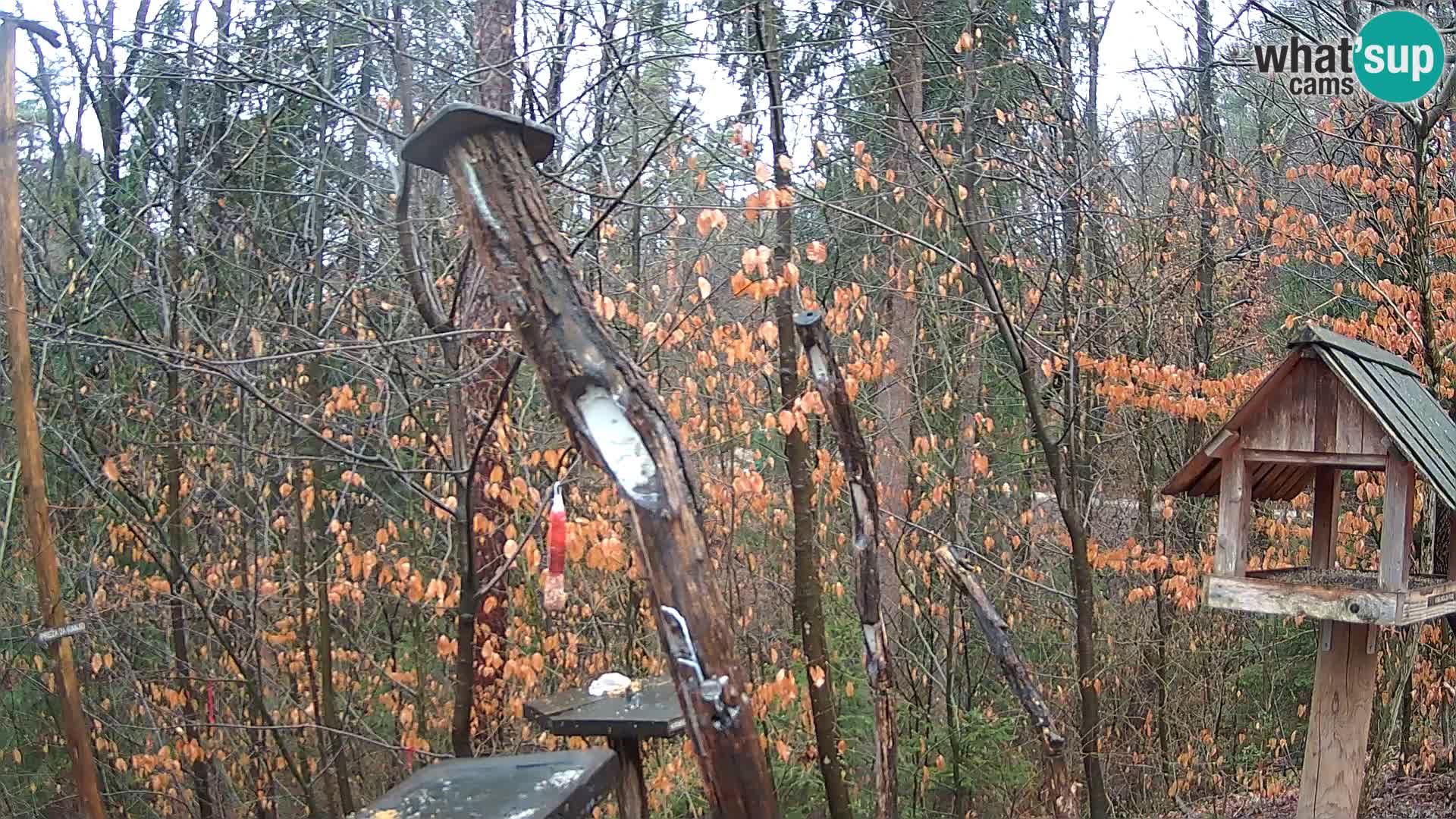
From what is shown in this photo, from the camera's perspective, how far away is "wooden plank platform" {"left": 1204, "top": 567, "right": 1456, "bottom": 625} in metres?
3.57

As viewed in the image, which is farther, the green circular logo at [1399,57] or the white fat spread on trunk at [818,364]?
the green circular logo at [1399,57]

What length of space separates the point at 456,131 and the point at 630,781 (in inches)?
87.7

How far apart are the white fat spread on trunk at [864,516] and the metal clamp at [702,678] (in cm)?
167

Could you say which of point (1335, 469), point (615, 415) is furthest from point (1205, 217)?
point (615, 415)

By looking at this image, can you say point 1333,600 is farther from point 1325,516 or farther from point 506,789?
point 506,789

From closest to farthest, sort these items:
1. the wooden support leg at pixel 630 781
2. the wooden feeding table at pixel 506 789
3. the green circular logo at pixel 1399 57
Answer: the wooden feeding table at pixel 506 789
the wooden support leg at pixel 630 781
the green circular logo at pixel 1399 57

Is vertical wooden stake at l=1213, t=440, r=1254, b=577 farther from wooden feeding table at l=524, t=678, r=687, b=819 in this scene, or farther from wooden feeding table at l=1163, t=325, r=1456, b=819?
wooden feeding table at l=524, t=678, r=687, b=819

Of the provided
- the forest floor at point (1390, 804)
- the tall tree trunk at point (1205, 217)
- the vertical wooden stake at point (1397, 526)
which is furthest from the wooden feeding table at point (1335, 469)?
the tall tree trunk at point (1205, 217)

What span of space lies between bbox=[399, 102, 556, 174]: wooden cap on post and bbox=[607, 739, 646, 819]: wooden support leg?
195 cm

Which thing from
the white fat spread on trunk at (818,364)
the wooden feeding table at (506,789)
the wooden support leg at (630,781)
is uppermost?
the white fat spread on trunk at (818,364)

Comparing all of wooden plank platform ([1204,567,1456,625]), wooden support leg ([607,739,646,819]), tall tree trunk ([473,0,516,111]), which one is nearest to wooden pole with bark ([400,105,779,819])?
wooden support leg ([607,739,646,819])

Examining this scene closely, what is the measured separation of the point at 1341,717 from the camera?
13.0 ft

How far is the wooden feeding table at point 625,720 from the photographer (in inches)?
133

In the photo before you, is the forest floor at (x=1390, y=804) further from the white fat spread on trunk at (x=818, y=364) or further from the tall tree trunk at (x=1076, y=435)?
the white fat spread on trunk at (x=818, y=364)
